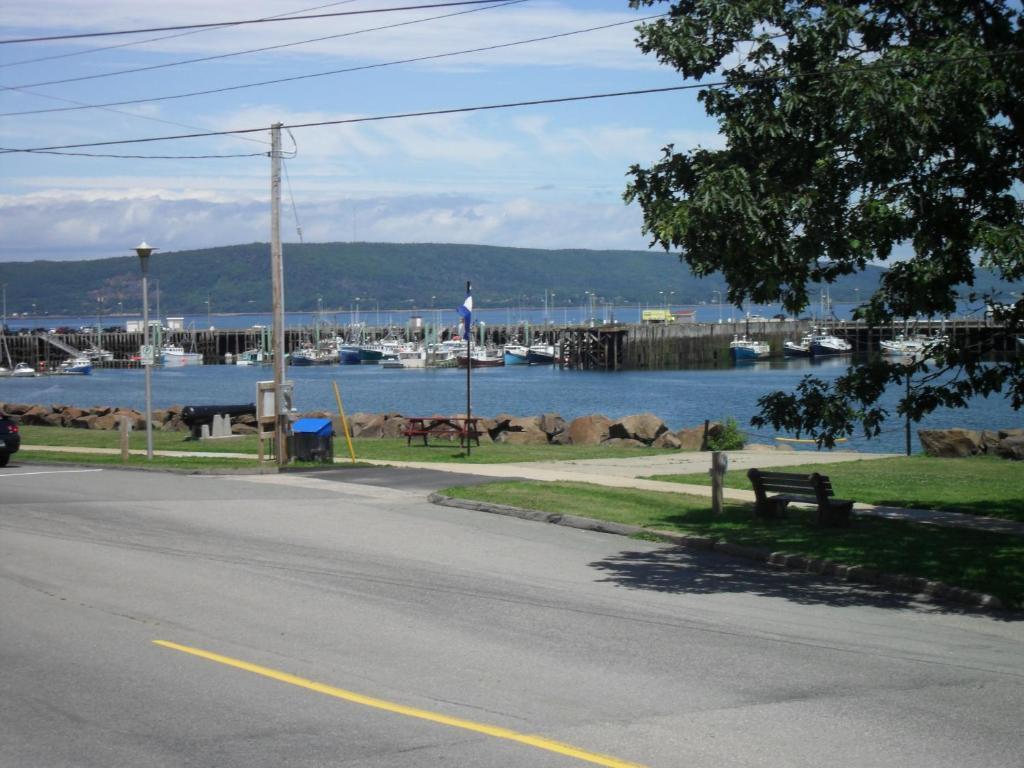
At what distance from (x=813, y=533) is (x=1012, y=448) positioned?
13.7m

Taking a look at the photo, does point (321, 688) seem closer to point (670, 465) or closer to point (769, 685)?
point (769, 685)

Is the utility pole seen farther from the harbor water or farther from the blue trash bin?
the harbor water

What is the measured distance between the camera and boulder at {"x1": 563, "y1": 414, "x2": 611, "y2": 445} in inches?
1479

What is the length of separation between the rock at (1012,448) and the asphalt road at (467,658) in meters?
15.3

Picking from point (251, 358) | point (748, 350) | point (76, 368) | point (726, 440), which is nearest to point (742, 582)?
point (726, 440)

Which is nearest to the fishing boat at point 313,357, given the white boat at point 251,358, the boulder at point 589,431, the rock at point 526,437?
the white boat at point 251,358

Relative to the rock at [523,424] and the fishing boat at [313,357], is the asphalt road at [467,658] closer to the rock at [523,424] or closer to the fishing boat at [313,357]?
the rock at [523,424]

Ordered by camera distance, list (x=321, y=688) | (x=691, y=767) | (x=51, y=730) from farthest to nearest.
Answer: (x=321, y=688) < (x=51, y=730) < (x=691, y=767)

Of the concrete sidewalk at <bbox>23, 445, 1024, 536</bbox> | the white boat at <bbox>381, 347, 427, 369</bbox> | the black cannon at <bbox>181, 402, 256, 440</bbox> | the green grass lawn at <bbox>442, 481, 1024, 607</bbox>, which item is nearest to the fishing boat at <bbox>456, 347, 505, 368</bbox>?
the white boat at <bbox>381, 347, 427, 369</bbox>

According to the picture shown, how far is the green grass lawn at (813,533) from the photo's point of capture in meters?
14.4

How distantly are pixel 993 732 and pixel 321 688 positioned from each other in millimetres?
4661

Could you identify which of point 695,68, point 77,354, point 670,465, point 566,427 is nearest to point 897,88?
point 695,68

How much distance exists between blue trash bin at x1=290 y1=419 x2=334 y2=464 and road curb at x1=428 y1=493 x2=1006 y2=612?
885 cm

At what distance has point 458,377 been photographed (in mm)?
141875
